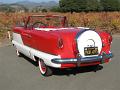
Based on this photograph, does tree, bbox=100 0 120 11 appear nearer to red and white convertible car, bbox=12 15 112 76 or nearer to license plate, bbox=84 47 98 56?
red and white convertible car, bbox=12 15 112 76

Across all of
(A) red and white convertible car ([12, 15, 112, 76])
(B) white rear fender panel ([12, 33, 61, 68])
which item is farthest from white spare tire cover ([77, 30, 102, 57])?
(B) white rear fender panel ([12, 33, 61, 68])

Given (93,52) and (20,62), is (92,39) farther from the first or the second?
(20,62)

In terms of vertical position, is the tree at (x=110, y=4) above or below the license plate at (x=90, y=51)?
below

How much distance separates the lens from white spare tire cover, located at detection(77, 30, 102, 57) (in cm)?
730

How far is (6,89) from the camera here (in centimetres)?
675

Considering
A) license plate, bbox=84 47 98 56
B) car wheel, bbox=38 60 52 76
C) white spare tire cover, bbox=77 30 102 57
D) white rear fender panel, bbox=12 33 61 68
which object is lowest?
car wheel, bbox=38 60 52 76

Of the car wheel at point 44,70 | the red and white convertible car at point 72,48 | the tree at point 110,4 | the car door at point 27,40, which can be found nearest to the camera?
the red and white convertible car at point 72,48

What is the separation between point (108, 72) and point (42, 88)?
2140 millimetres

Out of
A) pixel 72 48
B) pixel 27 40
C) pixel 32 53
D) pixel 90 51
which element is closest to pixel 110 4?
pixel 27 40

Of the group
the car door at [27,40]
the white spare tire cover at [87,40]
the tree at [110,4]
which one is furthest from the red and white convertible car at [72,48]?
the tree at [110,4]

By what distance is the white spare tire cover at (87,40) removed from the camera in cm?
730

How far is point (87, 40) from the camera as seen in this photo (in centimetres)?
736

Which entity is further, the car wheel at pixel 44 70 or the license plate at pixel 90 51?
the car wheel at pixel 44 70

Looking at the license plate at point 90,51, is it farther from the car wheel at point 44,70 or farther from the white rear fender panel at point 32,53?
the car wheel at point 44,70
